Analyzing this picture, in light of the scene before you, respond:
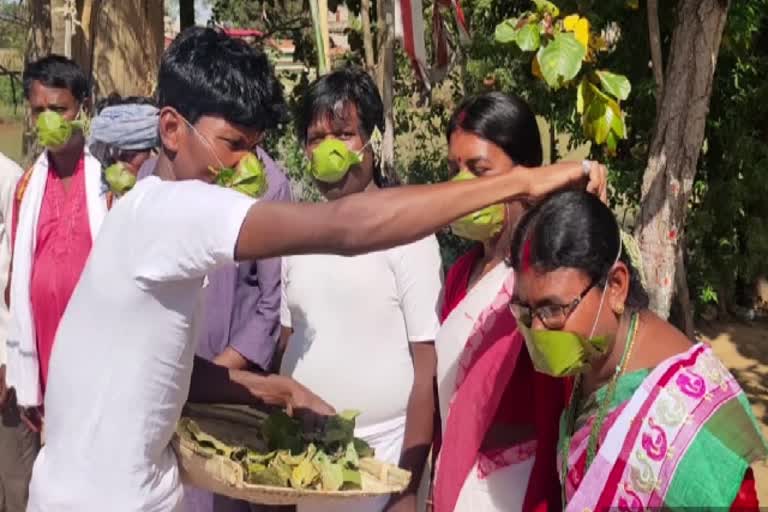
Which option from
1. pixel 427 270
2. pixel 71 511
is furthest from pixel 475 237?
pixel 71 511

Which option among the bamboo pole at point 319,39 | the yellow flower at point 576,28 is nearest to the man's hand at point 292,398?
the yellow flower at point 576,28

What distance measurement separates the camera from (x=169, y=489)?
1990 mm

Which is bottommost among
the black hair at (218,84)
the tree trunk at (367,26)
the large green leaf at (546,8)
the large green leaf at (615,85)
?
the large green leaf at (615,85)

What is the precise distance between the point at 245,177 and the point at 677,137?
2.90 meters

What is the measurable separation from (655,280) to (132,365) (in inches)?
134

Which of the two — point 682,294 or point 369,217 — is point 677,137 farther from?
point 369,217

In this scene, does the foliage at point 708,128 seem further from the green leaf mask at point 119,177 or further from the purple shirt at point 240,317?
the purple shirt at point 240,317

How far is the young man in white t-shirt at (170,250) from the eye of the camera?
63.7 inches

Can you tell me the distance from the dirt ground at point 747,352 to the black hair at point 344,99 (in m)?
3.64

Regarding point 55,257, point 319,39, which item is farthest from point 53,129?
point 319,39

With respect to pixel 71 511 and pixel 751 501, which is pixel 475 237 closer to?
pixel 751 501

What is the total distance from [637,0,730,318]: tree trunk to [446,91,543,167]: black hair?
7.22 ft

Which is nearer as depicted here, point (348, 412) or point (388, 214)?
point (388, 214)

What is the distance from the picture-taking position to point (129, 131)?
3.31 metres
